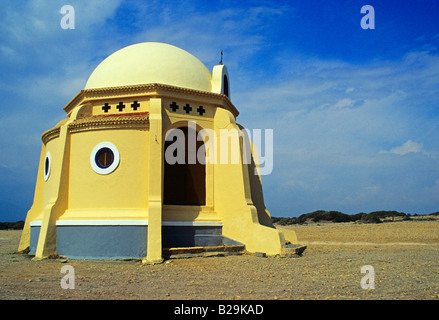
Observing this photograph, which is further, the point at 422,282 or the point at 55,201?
the point at 55,201

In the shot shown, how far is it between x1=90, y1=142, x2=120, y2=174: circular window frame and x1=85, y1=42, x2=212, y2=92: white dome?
2.69 m

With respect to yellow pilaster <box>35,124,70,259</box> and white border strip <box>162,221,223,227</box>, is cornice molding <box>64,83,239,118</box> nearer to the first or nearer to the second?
yellow pilaster <box>35,124,70,259</box>

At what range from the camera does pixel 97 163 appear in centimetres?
1352

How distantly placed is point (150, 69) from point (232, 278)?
899 cm

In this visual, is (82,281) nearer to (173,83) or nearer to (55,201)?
(55,201)

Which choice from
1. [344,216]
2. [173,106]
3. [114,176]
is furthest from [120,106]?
[344,216]

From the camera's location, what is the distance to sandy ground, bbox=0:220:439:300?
7453mm

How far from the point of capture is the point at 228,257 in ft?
41.5

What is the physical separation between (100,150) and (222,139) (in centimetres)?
445

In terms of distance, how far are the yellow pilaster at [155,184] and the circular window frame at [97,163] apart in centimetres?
126

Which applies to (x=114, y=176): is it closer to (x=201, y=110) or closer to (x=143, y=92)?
(x=143, y=92)

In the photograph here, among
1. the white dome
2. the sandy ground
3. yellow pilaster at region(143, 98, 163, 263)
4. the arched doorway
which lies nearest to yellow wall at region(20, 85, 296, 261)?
yellow pilaster at region(143, 98, 163, 263)

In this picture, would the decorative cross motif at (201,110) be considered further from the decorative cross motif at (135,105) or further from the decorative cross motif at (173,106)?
the decorative cross motif at (135,105)
